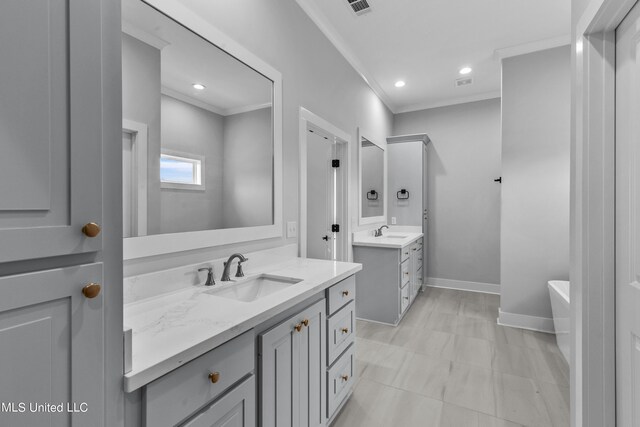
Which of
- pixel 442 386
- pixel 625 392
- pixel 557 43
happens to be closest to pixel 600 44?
pixel 625 392

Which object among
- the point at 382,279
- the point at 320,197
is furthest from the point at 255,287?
the point at 382,279

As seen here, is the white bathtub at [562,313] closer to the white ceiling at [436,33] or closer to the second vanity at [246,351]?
the second vanity at [246,351]

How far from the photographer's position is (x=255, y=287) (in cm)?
171

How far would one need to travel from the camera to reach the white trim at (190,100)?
4.45 feet

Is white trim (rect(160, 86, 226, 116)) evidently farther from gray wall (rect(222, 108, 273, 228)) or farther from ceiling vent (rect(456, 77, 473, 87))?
ceiling vent (rect(456, 77, 473, 87))

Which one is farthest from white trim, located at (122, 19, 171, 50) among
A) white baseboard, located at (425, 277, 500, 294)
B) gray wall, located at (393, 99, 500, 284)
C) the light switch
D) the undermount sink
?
white baseboard, located at (425, 277, 500, 294)

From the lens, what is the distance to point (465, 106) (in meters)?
4.52

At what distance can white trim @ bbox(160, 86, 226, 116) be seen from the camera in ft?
4.45

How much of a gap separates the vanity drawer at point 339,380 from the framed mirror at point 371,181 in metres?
1.88

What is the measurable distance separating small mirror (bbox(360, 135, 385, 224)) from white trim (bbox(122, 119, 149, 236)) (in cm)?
260


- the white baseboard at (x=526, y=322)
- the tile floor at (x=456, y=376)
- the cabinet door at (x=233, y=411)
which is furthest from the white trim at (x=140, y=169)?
the white baseboard at (x=526, y=322)

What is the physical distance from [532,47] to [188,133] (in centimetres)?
353

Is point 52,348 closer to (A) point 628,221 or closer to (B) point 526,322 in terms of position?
(A) point 628,221

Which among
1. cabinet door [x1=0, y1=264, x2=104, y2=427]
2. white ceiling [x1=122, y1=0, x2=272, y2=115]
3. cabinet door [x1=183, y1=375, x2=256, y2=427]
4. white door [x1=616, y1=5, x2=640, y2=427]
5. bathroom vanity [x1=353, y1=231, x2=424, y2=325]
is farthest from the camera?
bathroom vanity [x1=353, y1=231, x2=424, y2=325]
